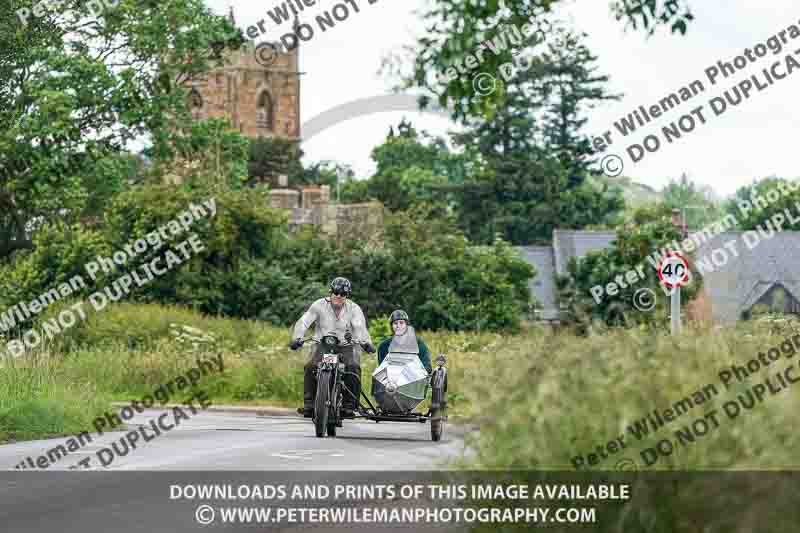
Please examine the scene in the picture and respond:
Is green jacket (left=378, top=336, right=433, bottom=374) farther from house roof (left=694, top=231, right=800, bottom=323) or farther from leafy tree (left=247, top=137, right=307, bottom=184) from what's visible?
leafy tree (left=247, top=137, right=307, bottom=184)

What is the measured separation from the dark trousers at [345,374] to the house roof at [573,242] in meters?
64.8

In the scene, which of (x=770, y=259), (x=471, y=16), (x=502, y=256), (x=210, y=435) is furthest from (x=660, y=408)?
(x=770, y=259)

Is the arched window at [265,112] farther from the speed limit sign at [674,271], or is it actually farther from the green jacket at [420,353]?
the green jacket at [420,353]

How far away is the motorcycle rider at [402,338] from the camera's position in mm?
16766

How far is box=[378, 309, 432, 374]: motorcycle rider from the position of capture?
16.8 metres

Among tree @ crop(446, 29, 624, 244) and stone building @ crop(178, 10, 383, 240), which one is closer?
tree @ crop(446, 29, 624, 244)

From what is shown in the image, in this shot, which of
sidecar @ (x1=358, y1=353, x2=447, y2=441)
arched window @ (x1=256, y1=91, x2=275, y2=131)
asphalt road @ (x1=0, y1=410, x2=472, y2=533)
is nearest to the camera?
asphalt road @ (x1=0, y1=410, x2=472, y2=533)

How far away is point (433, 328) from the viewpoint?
165ft

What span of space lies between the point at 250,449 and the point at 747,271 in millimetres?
67748

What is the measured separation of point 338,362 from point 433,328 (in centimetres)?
3380

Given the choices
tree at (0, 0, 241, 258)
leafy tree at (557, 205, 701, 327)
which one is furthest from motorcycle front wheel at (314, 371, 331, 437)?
leafy tree at (557, 205, 701, 327)

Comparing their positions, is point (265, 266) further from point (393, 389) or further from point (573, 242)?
point (573, 242)

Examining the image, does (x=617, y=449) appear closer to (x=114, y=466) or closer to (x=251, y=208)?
(x=114, y=466)

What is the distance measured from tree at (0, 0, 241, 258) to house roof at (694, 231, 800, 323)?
136ft
